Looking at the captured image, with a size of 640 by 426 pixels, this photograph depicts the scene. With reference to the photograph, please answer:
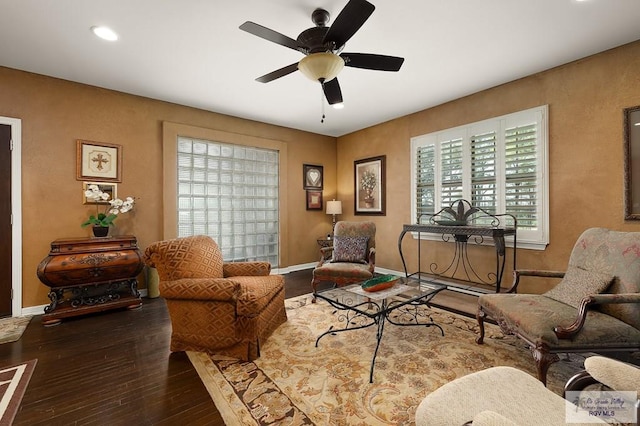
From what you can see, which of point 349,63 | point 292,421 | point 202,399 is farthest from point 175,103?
point 292,421

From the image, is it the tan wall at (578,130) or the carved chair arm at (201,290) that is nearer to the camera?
the carved chair arm at (201,290)

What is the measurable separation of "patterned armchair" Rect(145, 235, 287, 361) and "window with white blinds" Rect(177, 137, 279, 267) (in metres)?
1.98

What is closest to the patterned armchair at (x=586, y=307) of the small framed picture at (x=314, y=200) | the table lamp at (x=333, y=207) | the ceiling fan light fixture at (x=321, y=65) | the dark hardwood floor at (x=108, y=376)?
the dark hardwood floor at (x=108, y=376)

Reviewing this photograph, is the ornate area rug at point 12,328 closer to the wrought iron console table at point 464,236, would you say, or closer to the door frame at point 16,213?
the door frame at point 16,213

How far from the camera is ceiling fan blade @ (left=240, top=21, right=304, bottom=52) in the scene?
1.85 metres

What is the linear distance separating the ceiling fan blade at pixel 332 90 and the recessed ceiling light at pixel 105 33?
1920 millimetres

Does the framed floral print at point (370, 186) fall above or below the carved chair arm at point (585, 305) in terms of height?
above

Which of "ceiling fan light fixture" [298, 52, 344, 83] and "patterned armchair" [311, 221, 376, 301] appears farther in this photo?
"patterned armchair" [311, 221, 376, 301]

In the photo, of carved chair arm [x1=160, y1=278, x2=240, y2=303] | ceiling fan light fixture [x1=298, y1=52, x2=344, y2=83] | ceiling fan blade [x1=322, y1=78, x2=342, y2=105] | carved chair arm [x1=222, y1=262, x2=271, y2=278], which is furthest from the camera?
carved chair arm [x1=222, y1=262, x2=271, y2=278]

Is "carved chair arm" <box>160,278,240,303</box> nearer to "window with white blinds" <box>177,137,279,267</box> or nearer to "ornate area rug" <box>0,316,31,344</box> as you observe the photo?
"ornate area rug" <box>0,316,31,344</box>

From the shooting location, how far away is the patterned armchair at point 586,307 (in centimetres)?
173

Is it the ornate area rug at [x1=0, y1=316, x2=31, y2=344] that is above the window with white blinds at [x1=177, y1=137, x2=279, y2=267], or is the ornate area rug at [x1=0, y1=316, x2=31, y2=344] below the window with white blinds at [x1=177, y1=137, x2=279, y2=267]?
below

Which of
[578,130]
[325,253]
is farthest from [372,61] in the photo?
[325,253]

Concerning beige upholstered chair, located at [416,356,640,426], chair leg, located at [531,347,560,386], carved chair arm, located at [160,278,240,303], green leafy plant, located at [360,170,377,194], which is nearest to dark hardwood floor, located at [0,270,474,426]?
carved chair arm, located at [160,278,240,303]
